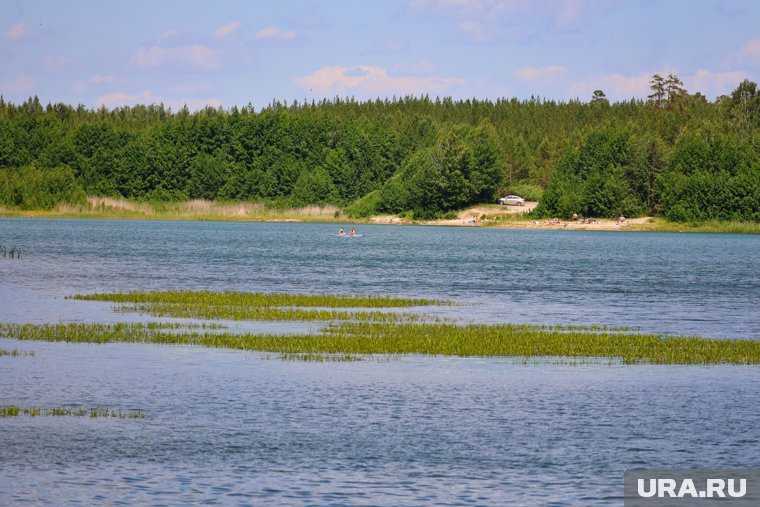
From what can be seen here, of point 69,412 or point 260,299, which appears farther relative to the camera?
point 260,299

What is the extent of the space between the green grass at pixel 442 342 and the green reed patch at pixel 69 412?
1036 cm

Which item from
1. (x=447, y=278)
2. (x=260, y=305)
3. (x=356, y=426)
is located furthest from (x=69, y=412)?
(x=447, y=278)

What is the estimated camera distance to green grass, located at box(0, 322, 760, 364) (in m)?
41.2

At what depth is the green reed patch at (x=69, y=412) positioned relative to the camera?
2914cm

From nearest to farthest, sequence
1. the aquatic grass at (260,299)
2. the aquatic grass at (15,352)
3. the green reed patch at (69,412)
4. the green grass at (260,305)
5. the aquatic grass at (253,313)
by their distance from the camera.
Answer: the green reed patch at (69,412)
the aquatic grass at (15,352)
the aquatic grass at (253,313)
the green grass at (260,305)
the aquatic grass at (260,299)

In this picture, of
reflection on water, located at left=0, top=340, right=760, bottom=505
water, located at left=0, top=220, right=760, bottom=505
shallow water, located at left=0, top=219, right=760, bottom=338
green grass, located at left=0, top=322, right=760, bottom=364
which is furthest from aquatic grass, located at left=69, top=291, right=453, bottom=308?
reflection on water, located at left=0, top=340, right=760, bottom=505

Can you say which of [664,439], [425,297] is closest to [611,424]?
[664,439]

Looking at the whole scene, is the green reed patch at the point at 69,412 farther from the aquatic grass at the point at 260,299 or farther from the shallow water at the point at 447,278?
the aquatic grass at the point at 260,299

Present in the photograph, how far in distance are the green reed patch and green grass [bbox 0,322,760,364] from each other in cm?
1036

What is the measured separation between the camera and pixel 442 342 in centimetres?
4331

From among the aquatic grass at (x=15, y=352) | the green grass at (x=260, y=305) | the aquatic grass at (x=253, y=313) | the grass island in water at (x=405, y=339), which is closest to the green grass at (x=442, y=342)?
the grass island in water at (x=405, y=339)

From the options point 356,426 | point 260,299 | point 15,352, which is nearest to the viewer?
point 356,426

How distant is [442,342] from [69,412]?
1751cm

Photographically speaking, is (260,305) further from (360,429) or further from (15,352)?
(360,429)
